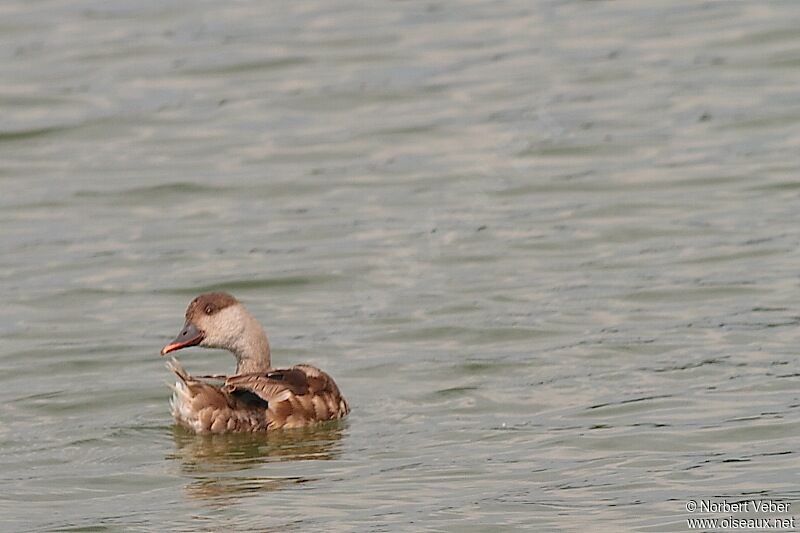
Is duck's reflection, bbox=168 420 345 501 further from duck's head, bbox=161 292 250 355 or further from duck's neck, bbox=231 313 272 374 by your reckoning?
duck's neck, bbox=231 313 272 374

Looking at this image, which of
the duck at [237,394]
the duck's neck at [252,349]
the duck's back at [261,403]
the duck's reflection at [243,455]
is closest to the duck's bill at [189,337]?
the duck at [237,394]

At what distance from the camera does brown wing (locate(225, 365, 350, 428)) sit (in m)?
11.1

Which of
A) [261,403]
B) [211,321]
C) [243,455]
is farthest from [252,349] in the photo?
[243,455]

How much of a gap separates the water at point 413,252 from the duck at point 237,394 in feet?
0.52

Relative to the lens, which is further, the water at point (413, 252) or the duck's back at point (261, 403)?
the duck's back at point (261, 403)

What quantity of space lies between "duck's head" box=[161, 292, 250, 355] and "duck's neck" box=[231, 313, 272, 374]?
8 centimetres

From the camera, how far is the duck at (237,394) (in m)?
10.9

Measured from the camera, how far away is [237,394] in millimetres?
11023

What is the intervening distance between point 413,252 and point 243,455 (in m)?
4.85

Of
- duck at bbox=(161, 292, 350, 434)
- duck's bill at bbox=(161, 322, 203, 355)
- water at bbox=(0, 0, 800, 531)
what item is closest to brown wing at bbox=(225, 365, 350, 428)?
duck at bbox=(161, 292, 350, 434)

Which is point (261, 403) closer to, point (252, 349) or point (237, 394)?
point (237, 394)

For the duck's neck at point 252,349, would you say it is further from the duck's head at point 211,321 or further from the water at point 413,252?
the water at point 413,252

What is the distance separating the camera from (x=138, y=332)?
1355 cm

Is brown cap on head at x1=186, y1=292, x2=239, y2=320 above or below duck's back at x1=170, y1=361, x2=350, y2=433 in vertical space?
above
